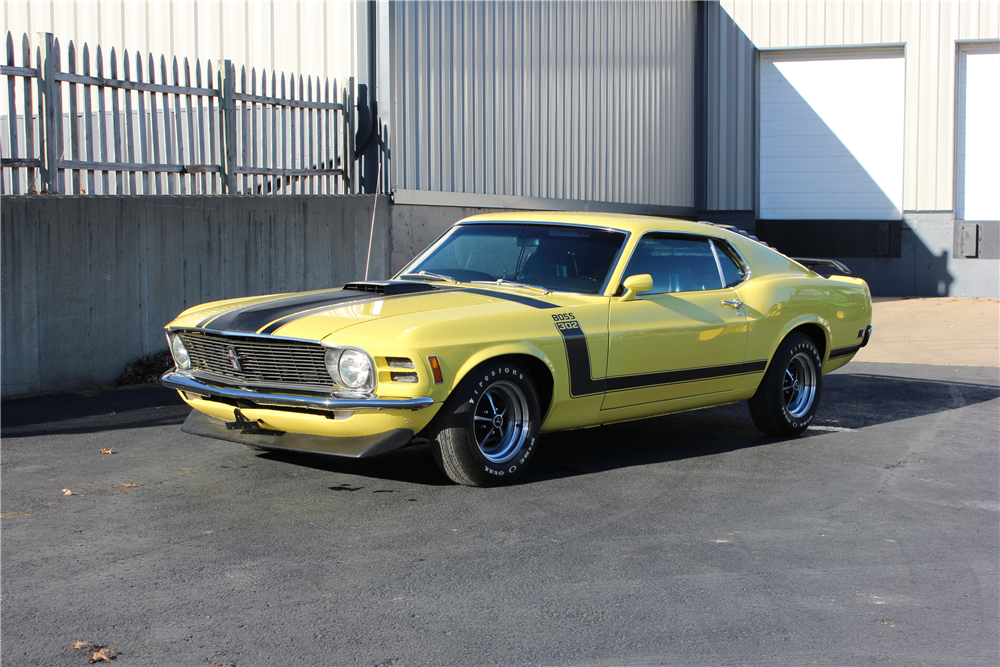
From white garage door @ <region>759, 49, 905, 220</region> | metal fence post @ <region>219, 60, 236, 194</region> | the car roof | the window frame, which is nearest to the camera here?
the car roof

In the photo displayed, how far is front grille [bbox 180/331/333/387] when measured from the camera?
16.5 feet

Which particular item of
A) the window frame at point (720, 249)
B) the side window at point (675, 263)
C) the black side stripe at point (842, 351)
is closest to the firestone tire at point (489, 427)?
the side window at point (675, 263)

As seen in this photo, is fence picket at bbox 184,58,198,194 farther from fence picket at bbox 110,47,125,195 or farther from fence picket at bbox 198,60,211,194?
fence picket at bbox 110,47,125,195

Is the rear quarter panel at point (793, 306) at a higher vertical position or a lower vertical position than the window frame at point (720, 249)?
lower

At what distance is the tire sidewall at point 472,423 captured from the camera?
5.08 metres

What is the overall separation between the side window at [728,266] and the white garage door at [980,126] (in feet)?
47.9

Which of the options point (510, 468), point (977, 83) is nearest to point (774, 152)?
point (977, 83)

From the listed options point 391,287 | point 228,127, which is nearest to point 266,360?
point 391,287

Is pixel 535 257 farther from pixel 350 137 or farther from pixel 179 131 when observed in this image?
pixel 350 137

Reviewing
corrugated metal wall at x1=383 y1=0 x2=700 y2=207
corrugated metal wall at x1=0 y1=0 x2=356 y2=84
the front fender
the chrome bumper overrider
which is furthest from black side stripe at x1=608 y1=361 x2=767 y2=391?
corrugated metal wall at x1=0 y1=0 x2=356 y2=84

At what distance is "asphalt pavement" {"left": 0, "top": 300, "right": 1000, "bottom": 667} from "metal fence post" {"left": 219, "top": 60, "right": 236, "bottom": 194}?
4.05 meters

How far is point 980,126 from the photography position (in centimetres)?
1925

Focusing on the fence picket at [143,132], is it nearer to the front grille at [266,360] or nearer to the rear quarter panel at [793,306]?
the front grille at [266,360]

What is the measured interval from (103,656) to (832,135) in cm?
1942
